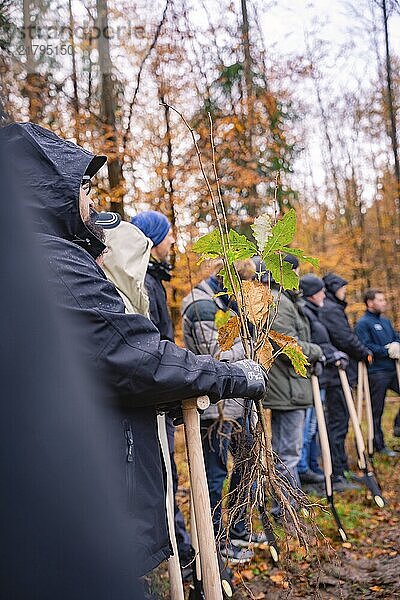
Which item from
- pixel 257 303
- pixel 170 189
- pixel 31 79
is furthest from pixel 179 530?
pixel 31 79

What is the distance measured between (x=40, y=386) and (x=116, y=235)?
2014 millimetres

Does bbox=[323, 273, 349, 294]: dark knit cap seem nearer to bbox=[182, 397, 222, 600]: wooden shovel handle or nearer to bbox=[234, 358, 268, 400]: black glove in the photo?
bbox=[234, 358, 268, 400]: black glove

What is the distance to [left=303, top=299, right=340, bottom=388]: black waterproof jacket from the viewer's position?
618 centimetres

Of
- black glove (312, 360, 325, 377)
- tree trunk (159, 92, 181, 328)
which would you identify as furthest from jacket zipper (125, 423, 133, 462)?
tree trunk (159, 92, 181, 328)

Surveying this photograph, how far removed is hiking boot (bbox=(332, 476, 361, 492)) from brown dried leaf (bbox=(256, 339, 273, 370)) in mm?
3596

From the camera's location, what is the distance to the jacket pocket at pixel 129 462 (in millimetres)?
2010

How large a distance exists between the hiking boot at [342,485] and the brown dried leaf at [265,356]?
11.8 feet

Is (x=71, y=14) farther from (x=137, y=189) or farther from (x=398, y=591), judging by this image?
(x=398, y=591)

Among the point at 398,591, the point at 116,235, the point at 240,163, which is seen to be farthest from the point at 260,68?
the point at 398,591

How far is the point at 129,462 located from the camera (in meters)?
2.03

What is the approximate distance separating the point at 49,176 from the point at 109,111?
6.18m

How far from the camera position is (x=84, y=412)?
5.41 ft

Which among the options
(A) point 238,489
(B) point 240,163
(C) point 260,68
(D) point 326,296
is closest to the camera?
(A) point 238,489

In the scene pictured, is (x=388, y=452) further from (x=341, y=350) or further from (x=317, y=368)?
(x=317, y=368)
